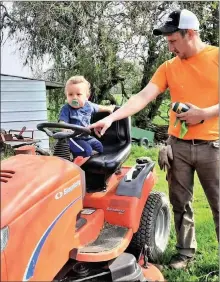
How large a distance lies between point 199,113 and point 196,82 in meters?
0.16

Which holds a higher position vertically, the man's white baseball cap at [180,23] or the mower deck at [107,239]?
the man's white baseball cap at [180,23]

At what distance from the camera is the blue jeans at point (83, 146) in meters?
2.06

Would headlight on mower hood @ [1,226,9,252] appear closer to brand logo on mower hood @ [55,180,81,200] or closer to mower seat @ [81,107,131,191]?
brand logo on mower hood @ [55,180,81,200]

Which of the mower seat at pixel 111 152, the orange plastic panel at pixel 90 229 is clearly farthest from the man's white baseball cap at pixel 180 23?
the orange plastic panel at pixel 90 229

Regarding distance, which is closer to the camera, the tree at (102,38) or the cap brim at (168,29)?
the cap brim at (168,29)

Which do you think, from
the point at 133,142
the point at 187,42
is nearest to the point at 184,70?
the point at 187,42

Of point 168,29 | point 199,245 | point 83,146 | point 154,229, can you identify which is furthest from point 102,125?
point 199,245

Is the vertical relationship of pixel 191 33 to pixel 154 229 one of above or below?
above

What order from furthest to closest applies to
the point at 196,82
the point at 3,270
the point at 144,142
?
the point at 144,142 → the point at 196,82 → the point at 3,270

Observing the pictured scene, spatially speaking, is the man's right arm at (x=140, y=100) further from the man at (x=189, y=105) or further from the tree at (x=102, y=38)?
the tree at (x=102, y=38)

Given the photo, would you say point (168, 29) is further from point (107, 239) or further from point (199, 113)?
point (107, 239)

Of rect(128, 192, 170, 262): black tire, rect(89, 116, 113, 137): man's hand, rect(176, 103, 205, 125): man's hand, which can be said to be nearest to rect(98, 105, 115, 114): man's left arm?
rect(89, 116, 113, 137): man's hand

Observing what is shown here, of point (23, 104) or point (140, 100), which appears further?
point (140, 100)

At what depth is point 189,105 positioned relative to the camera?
6.55 ft
